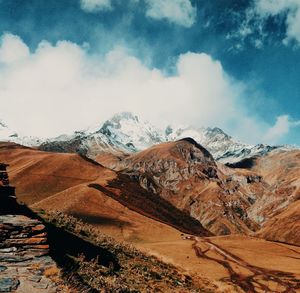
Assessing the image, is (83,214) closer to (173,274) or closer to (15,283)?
(173,274)

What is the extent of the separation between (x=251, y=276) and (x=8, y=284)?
46334 mm

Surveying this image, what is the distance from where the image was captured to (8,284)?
11.8m

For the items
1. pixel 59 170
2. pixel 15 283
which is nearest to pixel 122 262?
pixel 15 283

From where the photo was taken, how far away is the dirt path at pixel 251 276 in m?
45.9

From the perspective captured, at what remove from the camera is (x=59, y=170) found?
577 ft

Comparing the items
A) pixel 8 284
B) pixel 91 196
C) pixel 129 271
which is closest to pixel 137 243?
pixel 91 196

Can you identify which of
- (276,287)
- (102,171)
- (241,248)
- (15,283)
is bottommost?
(15,283)

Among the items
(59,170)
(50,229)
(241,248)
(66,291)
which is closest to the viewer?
(66,291)

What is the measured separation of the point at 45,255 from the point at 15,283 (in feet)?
9.47

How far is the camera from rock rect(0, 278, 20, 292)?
11529 millimetres

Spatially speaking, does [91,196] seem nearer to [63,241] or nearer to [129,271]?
[63,241]

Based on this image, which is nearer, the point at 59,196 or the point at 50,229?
the point at 50,229

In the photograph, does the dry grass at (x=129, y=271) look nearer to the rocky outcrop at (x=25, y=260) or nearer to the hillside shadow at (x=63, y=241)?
the hillside shadow at (x=63, y=241)

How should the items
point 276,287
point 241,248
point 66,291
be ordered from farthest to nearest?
point 241,248, point 276,287, point 66,291
